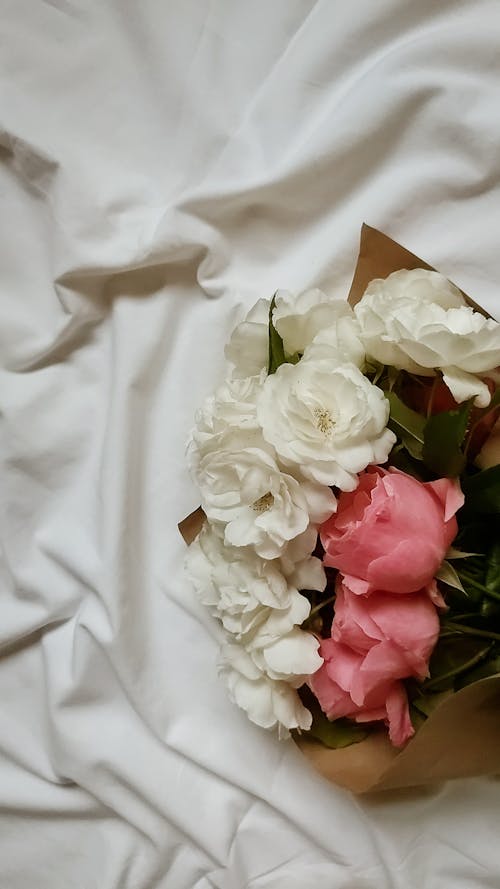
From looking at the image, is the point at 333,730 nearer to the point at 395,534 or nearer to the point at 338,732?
the point at 338,732

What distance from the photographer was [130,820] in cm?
76

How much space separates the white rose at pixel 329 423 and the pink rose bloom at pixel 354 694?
12cm

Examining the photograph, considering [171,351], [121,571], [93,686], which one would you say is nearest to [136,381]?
[171,351]

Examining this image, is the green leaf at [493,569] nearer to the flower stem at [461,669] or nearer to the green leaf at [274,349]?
the flower stem at [461,669]

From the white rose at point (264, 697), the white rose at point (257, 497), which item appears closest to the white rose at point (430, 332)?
the white rose at point (257, 497)

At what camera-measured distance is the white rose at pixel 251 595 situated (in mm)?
592

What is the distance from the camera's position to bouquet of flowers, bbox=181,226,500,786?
56 centimetres

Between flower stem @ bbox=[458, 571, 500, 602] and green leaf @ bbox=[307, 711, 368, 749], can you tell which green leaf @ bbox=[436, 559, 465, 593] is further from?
green leaf @ bbox=[307, 711, 368, 749]

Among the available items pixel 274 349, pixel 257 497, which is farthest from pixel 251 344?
pixel 257 497

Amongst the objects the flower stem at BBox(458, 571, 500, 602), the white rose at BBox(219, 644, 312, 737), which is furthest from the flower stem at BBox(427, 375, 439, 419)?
the white rose at BBox(219, 644, 312, 737)

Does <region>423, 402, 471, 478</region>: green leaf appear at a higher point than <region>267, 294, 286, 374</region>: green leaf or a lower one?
higher

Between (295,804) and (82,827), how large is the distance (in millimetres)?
199

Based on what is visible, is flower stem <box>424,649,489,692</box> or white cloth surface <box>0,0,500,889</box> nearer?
flower stem <box>424,649,489,692</box>

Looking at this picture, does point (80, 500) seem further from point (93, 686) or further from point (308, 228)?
point (308, 228)
